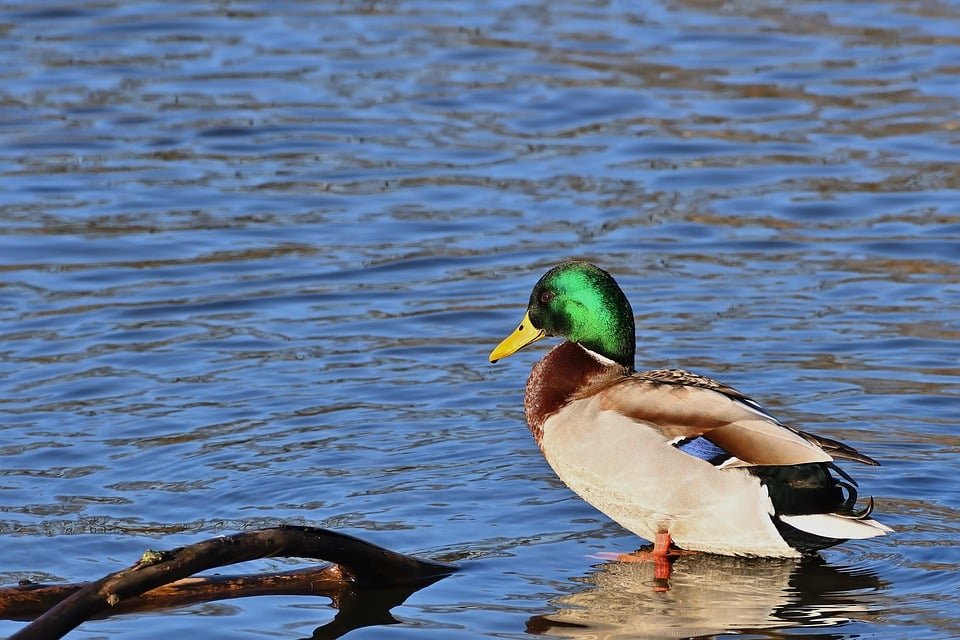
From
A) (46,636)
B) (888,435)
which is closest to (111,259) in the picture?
(888,435)

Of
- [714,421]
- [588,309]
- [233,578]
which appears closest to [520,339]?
[588,309]

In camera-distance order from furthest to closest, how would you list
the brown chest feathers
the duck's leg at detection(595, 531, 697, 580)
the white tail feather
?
the brown chest feathers → the duck's leg at detection(595, 531, 697, 580) → the white tail feather

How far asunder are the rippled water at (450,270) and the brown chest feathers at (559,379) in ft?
1.38

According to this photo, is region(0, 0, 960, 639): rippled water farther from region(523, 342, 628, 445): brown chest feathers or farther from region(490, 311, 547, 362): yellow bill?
region(490, 311, 547, 362): yellow bill

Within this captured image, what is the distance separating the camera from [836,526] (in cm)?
583

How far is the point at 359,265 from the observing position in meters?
9.99

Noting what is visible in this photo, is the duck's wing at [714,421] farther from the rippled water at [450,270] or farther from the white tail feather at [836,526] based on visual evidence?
the rippled water at [450,270]

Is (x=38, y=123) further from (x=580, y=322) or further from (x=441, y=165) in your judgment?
(x=580, y=322)

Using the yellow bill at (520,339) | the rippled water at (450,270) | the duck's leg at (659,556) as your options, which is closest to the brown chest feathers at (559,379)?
the yellow bill at (520,339)

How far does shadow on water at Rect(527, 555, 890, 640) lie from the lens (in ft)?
18.4

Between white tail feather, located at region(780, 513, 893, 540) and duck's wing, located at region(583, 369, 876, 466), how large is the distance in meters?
0.21

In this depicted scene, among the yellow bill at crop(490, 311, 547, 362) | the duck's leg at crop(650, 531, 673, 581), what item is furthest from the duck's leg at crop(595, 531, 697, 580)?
the yellow bill at crop(490, 311, 547, 362)

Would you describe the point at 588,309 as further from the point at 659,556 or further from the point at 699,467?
the point at 659,556

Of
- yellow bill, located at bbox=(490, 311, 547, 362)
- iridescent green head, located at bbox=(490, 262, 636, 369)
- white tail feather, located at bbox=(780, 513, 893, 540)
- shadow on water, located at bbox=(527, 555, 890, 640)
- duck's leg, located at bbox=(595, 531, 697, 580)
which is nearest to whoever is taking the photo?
shadow on water, located at bbox=(527, 555, 890, 640)
